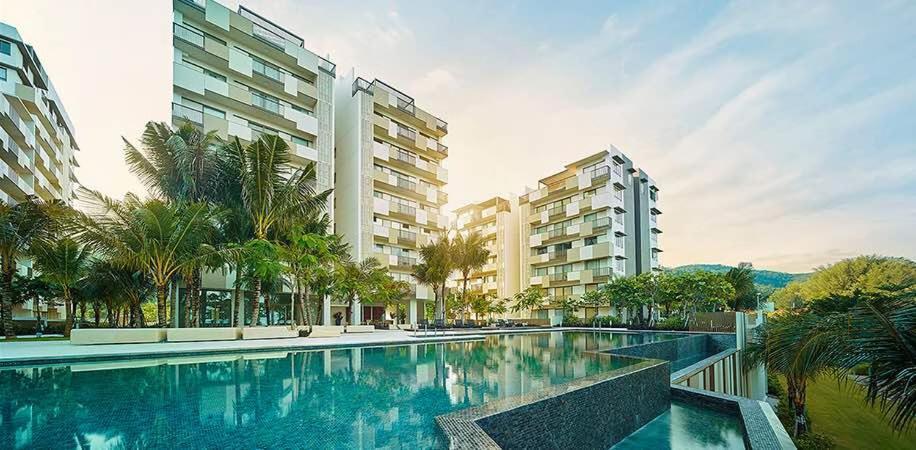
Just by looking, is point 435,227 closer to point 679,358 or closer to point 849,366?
point 679,358

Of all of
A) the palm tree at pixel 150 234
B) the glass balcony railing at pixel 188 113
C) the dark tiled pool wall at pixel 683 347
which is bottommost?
the dark tiled pool wall at pixel 683 347

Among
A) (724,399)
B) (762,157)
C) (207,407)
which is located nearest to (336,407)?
(207,407)

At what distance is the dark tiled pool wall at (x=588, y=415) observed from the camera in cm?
611

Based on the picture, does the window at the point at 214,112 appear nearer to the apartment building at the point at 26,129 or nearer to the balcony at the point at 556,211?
the apartment building at the point at 26,129

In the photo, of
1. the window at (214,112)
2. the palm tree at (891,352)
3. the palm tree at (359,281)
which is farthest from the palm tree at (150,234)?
the palm tree at (891,352)

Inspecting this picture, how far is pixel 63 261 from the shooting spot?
2164cm

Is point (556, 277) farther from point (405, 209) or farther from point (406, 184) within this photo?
point (406, 184)

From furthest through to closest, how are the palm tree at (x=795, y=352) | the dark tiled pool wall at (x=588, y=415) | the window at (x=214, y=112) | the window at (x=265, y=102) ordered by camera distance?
the window at (x=265, y=102)
the window at (x=214, y=112)
the palm tree at (x=795, y=352)
the dark tiled pool wall at (x=588, y=415)

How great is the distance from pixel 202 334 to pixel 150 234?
4.52m

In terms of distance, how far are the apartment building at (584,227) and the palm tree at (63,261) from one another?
127ft

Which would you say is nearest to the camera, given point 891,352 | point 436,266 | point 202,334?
point 891,352

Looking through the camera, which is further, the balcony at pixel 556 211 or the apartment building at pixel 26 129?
the balcony at pixel 556 211

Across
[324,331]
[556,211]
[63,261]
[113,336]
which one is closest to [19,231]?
[63,261]

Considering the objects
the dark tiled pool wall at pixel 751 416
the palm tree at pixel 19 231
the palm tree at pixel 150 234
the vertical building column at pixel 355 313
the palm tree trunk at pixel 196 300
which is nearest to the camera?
the dark tiled pool wall at pixel 751 416
